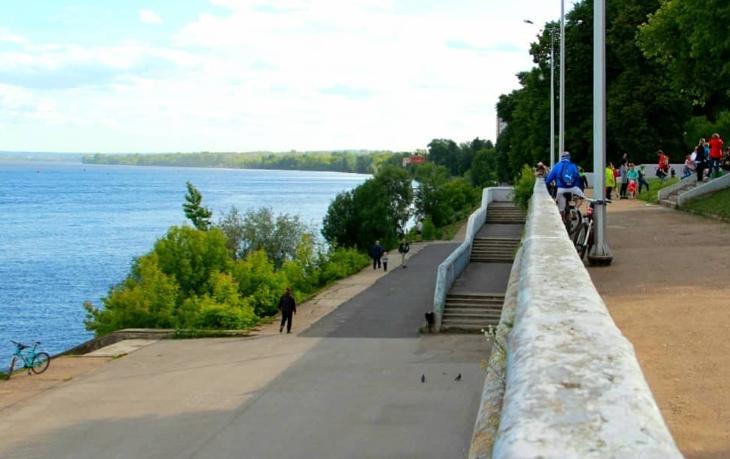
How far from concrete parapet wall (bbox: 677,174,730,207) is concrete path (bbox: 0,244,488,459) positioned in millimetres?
8608

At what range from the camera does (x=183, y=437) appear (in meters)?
16.5

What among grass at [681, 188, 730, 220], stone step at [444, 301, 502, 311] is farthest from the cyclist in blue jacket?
stone step at [444, 301, 502, 311]

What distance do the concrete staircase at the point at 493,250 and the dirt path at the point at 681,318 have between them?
14.8 meters

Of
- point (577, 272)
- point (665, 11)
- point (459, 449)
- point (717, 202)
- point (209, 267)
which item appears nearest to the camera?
point (577, 272)

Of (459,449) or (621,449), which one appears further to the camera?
(459,449)

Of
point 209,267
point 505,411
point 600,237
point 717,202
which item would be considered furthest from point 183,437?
point 209,267

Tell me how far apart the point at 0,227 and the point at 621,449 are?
12239 cm

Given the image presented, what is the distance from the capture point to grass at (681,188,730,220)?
24.3 m

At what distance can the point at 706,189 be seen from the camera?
29266 millimetres

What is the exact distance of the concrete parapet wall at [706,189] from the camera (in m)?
29.0

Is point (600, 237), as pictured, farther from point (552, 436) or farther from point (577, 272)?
point (552, 436)

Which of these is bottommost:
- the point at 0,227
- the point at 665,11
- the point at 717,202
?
the point at 0,227

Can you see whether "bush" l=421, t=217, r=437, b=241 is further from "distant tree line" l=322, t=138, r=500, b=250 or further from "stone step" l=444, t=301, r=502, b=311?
"stone step" l=444, t=301, r=502, b=311

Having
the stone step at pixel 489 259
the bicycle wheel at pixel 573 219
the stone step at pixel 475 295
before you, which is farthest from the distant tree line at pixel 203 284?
the bicycle wheel at pixel 573 219
